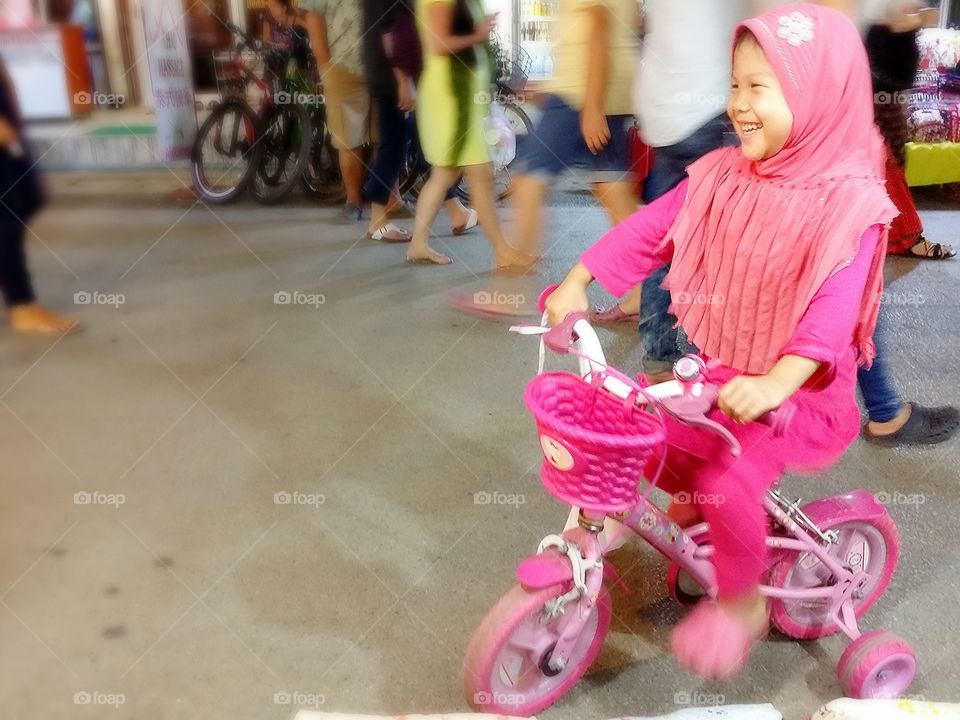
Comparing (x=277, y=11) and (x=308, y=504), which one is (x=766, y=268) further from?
(x=277, y=11)

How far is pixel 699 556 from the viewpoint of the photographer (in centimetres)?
124

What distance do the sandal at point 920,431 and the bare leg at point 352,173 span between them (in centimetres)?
255

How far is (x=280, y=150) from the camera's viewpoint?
391 centimetres

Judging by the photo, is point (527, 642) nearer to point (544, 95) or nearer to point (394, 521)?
point (394, 521)

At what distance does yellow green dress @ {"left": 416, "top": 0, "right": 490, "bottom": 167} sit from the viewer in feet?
9.18

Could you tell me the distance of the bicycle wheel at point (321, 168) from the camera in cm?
385

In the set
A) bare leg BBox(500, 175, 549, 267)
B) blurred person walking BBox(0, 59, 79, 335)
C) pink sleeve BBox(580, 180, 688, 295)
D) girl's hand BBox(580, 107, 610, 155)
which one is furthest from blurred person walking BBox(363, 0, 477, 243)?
pink sleeve BBox(580, 180, 688, 295)

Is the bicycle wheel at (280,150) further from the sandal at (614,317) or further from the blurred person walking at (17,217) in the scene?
the sandal at (614,317)

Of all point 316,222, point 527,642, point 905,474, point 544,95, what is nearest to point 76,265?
point 316,222

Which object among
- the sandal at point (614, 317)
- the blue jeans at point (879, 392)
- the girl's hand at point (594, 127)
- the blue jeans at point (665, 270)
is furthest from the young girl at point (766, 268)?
the sandal at point (614, 317)

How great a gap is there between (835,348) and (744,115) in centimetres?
32

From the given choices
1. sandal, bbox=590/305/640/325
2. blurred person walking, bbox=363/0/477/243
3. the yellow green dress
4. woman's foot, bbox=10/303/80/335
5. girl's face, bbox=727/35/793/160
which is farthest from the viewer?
blurred person walking, bbox=363/0/477/243

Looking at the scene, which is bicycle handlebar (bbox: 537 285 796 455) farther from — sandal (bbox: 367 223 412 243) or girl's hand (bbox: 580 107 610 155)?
sandal (bbox: 367 223 412 243)

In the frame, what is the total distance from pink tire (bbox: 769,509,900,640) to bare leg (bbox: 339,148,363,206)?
2.93m
